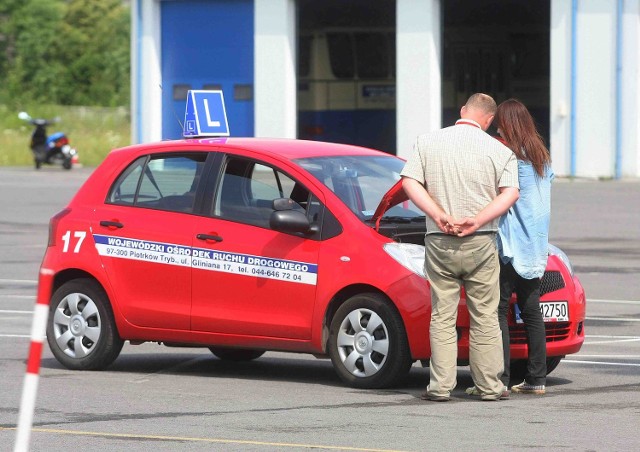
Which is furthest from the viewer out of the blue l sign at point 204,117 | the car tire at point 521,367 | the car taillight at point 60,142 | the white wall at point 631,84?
the car taillight at point 60,142

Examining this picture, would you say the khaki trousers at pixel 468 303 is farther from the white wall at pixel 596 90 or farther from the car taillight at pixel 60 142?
the car taillight at pixel 60 142

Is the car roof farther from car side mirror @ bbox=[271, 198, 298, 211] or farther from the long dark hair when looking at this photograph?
the long dark hair

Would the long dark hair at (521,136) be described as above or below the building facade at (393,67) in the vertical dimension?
below

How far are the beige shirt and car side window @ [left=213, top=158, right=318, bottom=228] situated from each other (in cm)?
117

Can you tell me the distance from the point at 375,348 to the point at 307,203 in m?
1.06

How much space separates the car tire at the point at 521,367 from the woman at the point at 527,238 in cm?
59

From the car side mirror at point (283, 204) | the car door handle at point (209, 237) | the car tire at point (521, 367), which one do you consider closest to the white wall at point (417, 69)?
the car tire at point (521, 367)

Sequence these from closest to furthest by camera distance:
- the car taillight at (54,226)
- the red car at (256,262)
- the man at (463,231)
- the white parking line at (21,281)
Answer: the man at (463,231) → the red car at (256,262) → the car taillight at (54,226) → the white parking line at (21,281)

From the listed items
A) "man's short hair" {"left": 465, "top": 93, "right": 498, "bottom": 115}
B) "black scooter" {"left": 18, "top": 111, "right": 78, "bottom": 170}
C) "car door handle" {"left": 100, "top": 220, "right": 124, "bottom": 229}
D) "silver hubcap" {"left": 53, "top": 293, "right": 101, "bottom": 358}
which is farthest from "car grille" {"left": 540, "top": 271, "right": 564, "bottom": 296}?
"black scooter" {"left": 18, "top": 111, "right": 78, "bottom": 170}

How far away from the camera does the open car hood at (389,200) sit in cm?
962

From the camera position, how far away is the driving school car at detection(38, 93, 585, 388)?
31.2 feet

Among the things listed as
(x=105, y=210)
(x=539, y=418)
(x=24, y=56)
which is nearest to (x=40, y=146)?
(x=105, y=210)

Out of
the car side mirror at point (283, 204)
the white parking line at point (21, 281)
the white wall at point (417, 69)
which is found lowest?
the white parking line at point (21, 281)

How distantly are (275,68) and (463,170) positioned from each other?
29.8 metres
